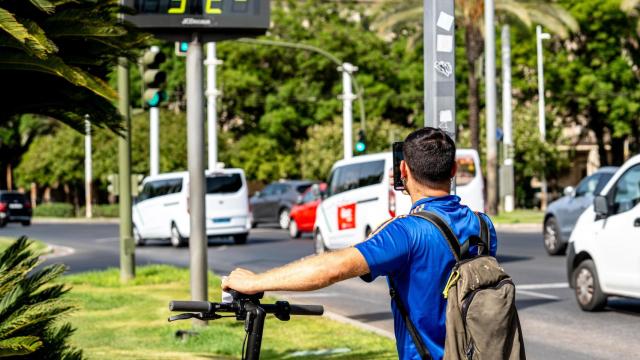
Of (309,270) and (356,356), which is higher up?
(309,270)

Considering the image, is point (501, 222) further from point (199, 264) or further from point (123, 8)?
point (123, 8)

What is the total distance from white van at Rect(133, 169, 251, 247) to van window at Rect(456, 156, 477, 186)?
9.32 m

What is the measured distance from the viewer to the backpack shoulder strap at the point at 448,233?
13.1 feet

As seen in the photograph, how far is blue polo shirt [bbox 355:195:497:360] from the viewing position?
151 inches

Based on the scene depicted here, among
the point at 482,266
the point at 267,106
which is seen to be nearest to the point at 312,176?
the point at 267,106

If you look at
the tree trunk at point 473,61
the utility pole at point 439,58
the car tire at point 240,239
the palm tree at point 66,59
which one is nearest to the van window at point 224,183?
the car tire at point 240,239

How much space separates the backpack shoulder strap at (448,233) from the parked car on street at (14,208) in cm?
5287

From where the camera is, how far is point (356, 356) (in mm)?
9836

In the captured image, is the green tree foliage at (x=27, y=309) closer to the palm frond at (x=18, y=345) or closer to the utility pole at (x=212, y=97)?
the palm frond at (x=18, y=345)

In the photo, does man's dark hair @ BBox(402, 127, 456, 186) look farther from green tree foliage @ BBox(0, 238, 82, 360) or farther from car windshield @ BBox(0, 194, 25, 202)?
car windshield @ BBox(0, 194, 25, 202)

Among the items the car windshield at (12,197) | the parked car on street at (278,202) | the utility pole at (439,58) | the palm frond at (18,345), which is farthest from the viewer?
the car windshield at (12,197)

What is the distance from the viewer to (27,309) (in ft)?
19.3

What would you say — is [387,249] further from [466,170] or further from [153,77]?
[466,170]

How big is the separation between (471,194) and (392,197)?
59.7 inches
